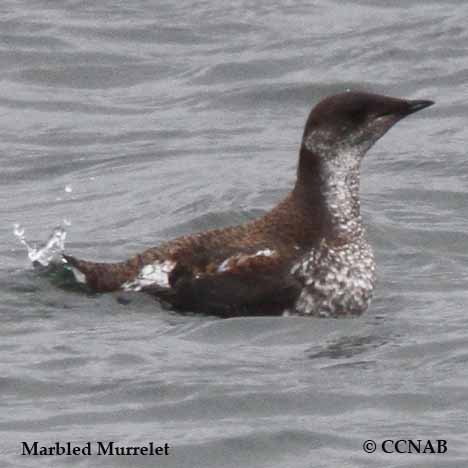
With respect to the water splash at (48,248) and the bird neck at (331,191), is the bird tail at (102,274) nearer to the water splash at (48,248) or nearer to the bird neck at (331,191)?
the water splash at (48,248)

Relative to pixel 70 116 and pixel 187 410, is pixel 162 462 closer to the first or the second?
pixel 187 410

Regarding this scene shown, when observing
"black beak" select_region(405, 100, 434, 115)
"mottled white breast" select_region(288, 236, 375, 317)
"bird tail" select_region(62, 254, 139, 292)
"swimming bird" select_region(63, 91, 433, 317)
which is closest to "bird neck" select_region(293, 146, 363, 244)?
"swimming bird" select_region(63, 91, 433, 317)

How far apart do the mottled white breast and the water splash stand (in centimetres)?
175

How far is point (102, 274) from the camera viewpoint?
12414 mm

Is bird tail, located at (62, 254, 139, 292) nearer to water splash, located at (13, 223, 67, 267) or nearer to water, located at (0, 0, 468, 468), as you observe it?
water, located at (0, 0, 468, 468)

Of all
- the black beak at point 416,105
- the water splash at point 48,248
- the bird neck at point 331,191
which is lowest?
the water splash at point 48,248

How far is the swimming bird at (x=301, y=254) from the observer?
12000 millimetres

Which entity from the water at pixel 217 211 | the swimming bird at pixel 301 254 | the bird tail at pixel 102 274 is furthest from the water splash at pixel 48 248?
the swimming bird at pixel 301 254

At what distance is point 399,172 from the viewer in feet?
55.0

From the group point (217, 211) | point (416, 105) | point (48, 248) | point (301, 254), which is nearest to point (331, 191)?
point (301, 254)

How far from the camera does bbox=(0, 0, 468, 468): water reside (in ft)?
34.8

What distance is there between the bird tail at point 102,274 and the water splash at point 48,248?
1.17 ft

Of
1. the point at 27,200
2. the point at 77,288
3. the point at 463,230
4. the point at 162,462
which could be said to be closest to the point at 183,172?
the point at 27,200

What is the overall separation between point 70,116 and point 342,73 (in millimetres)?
2730
